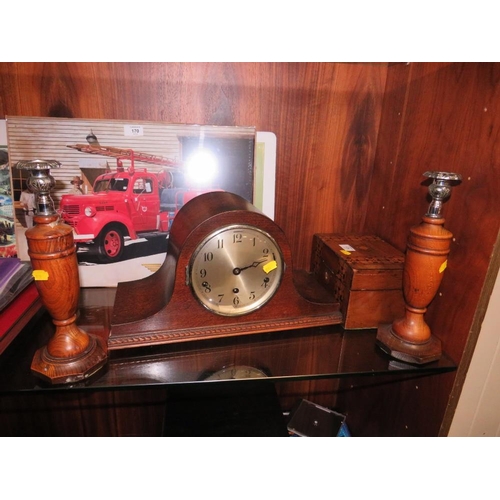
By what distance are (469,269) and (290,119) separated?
2.02 feet

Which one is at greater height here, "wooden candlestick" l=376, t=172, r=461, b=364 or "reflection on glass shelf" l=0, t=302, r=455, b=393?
"wooden candlestick" l=376, t=172, r=461, b=364

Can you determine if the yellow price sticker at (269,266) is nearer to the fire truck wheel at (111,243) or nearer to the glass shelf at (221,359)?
the glass shelf at (221,359)

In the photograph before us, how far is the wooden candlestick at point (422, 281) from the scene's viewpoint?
75cm

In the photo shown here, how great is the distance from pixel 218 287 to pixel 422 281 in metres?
0.45

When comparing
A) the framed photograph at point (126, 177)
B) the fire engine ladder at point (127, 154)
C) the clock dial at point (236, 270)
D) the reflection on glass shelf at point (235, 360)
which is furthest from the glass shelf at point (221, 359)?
the fire engine ladder at point (127, 154)

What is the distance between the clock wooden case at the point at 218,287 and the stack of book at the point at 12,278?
26 centimetres

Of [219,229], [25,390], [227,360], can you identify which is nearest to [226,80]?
[219,229]

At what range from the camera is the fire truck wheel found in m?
1.06

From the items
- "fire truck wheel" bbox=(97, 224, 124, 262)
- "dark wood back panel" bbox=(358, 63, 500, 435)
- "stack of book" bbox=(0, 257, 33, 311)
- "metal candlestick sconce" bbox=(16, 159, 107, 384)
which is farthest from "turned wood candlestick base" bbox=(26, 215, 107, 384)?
"dark wood back panel" bbox=(358, 63, 500, 435)

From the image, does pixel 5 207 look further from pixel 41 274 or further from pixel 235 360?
pixel 235 360

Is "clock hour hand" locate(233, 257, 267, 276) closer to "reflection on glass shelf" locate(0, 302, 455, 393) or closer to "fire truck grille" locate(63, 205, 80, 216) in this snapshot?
"reflection on glass shelf" locate(0, 302, 455, 393)

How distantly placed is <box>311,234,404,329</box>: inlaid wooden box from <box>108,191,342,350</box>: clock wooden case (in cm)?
9

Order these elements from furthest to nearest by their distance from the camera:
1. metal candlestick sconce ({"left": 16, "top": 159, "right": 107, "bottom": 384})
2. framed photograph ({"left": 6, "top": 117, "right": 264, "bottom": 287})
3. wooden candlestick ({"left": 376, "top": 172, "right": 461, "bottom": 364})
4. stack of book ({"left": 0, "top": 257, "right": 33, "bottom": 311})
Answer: framed photograph ({"left": 6, "top": 117, "right": 264, "bottom": 287}) → stack of book ({"left": 0, "top": 257, "right": 33, "bottom": 311}) → wooden candlestick ({"left": 376, "top": 172, "right": 461, "bottom": 364}) → metal candlestick sconce ({"left": 16, "top": 159, "right": 107, "bottom": 384})

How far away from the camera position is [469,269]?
30.7 inches
